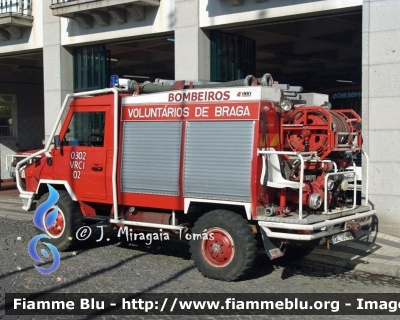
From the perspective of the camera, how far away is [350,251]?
894cm

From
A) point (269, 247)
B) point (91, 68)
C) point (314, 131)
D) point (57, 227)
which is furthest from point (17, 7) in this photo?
point (269, 247)

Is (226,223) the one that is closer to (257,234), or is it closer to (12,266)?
(257,234)

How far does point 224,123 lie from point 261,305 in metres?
2.40

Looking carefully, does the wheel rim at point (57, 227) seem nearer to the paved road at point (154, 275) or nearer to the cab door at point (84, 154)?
the paved road at point (154, 275)

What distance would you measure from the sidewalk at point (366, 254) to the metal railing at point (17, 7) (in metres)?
11.0

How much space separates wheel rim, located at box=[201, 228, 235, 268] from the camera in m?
7.36

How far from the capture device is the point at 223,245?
7391mm

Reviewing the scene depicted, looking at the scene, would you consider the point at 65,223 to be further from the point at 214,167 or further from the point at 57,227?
the point at 214,167

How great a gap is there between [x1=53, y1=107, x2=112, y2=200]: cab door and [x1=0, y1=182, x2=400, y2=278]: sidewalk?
3.41 metres

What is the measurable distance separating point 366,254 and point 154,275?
3387 mm

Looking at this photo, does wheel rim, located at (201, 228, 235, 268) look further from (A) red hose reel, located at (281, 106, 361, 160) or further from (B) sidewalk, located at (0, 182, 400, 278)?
(B) sidewalk, located at (0, 182, 400, 278)

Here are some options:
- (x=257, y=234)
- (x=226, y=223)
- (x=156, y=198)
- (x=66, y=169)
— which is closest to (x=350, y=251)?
(x=257, y=234)

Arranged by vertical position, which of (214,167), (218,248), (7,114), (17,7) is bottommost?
(218,248)

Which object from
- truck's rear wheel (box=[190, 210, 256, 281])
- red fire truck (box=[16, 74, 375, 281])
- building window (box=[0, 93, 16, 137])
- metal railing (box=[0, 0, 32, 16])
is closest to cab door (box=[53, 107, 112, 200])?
red fire truck (box=[16, 74, 375, 281])
